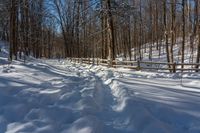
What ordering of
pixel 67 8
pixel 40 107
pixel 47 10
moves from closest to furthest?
pixel 40 107 < pixel 47 10 < pixel 67 8

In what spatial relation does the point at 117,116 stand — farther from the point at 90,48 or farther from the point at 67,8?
the point at 90,48

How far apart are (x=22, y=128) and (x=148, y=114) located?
2.74m

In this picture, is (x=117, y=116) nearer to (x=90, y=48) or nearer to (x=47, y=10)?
(x=47, y=10)

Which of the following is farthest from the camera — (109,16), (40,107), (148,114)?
(109,16)

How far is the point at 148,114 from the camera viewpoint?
270 inches

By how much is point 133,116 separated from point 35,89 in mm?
4097

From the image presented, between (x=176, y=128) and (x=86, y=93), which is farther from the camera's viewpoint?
(x=86, y=93)

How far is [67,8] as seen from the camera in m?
55.3

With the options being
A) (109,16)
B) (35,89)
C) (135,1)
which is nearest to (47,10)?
(135,1)

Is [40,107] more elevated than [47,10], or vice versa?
[47,10]

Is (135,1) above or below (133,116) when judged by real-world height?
above

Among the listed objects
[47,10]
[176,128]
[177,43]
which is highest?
[47,10]

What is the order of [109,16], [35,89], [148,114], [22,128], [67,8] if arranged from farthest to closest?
→ [67,8], [109,16], [35,89], [148,114], [22,128]

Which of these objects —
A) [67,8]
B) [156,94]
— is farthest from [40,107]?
[67,8]
